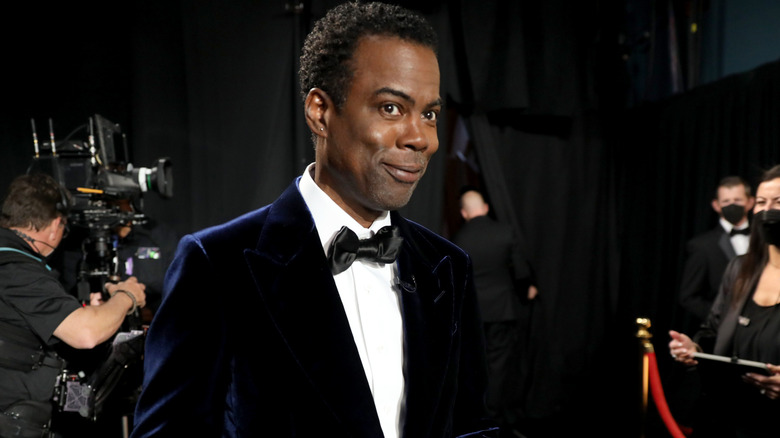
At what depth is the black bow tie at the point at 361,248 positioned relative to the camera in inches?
43.0

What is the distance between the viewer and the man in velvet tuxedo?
0.98m

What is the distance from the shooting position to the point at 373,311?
1.13m

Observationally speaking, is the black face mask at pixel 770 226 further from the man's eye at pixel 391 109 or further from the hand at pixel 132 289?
the hand at pixel 132 289

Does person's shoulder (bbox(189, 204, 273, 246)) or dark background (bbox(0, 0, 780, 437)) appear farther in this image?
dark background (bbox(0, 0, 780, 437))

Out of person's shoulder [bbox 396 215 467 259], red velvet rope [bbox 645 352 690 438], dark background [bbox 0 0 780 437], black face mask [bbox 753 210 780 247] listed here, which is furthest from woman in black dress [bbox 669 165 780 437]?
person's shoulder [bbox 396 215 467 259]

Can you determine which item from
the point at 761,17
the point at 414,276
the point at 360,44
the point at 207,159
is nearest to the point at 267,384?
the point at 414,276

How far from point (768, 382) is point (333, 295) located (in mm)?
2077

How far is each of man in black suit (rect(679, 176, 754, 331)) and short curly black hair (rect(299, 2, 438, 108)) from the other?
356cm

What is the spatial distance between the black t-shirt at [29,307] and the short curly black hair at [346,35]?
5.76 feet

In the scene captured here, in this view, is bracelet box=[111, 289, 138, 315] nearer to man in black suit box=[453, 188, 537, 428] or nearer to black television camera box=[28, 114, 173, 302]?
black television camera box=[28, 114, 173, 302]

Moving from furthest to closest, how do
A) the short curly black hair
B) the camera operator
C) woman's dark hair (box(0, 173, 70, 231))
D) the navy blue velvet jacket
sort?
woman's dark hair (box(0, 173, 70, 231)) → the camera operator → the short curly black hair → the navy blue velvet jacket

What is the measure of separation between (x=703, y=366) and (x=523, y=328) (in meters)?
2.77

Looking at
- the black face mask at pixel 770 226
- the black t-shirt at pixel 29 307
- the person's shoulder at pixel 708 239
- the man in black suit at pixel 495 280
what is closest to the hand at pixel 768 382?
the black face mask at pixel 770 226

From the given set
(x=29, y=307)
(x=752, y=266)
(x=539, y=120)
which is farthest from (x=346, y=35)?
(x=539, y=120)
